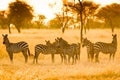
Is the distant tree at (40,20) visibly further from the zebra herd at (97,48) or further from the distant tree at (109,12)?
the zebra herd at (97,48)

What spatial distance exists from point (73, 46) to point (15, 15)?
169ft

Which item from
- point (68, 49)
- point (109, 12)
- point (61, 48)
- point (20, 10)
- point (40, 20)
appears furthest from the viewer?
point (40, 20)

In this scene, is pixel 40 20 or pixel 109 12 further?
pixel 40 20

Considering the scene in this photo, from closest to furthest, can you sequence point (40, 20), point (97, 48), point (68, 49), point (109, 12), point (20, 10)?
point (68, 49) → point (97, 48) → point (20, 10) → point (109, 12) → point (40, 20)

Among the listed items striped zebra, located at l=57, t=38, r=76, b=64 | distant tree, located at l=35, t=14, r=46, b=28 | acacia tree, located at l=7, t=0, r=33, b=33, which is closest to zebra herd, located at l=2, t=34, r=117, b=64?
striped zebra, located at l=57, t=38, r=76, b=64

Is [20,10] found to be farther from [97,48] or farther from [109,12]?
[97,48]

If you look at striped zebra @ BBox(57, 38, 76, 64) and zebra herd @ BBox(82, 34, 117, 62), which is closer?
striped zebra @ BBox(57, 38, 76, 64)

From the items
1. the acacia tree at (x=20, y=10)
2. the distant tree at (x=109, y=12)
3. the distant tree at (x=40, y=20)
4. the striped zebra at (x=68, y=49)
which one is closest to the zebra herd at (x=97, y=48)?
the striped zebra at (x=68, y=49)

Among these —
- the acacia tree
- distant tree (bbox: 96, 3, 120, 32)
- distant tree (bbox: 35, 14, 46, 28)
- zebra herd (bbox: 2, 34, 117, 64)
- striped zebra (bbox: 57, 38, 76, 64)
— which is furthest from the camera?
distant tree (bbox: 35, 14, 46, 28)

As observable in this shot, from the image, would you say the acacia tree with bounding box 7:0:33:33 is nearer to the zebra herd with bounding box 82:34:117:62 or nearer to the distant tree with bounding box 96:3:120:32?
the distant tree with bounding box 96:3:120:32

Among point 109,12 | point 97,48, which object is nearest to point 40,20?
point 109,12

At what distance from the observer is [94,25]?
137 metres

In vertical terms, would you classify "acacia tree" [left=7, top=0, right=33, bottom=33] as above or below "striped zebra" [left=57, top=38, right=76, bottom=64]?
above

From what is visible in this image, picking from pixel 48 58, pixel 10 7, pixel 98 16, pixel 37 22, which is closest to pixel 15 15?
pixel 10 7
